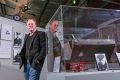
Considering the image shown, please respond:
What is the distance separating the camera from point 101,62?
3.85 metres

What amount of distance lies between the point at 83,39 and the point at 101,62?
422 millimetres

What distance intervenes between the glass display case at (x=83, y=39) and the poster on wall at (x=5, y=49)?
101 centimetres

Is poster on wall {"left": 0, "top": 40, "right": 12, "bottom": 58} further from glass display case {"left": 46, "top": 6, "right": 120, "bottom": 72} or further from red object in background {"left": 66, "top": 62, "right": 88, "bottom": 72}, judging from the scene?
red object in background {"left": 66, "top": 62, "right": 88, "bottom": 72}

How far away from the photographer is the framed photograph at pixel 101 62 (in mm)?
3812

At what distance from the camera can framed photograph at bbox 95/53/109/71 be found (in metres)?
3.81

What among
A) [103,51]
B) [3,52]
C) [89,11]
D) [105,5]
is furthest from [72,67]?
[105,5]

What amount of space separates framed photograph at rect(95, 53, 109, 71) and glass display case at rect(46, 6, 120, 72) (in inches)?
0.6

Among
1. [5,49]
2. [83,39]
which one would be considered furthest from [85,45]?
[5,49]

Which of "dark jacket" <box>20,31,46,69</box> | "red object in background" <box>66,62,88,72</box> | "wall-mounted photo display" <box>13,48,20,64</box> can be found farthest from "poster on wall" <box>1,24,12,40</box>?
"red object in background" <box>66,62,88,72</box>

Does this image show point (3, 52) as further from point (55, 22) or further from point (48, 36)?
point (55, 22)

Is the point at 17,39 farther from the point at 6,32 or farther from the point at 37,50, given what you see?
the point at 37,50

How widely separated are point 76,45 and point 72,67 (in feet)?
1.04

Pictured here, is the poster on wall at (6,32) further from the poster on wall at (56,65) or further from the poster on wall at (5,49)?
the poster on wall at (56,65)

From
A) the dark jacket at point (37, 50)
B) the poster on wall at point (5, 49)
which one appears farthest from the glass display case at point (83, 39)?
the poster on wall at point (5, 49)
